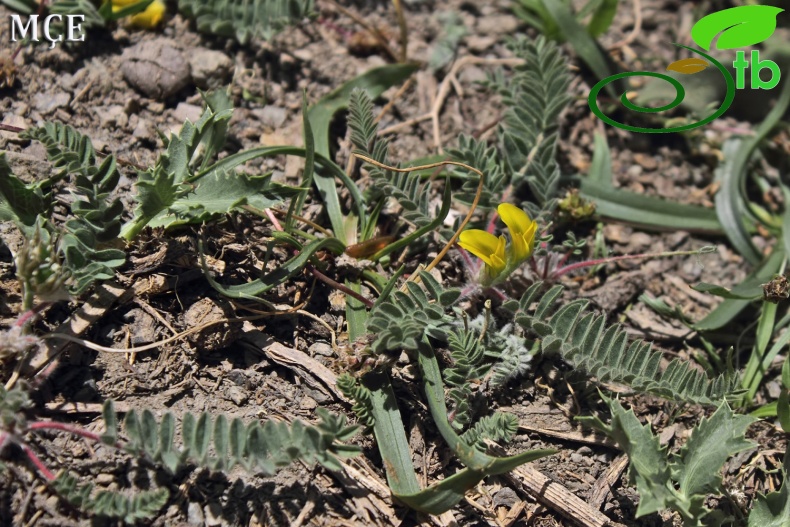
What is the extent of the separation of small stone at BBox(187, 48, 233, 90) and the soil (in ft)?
0.03

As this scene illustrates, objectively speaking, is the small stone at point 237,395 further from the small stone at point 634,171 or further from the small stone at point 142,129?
the small stone at point 634,171

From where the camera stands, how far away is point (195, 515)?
95.4 inches

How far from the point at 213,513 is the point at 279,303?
0.83 metres

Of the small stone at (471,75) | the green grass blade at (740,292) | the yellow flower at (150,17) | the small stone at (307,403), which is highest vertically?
the yellow flower at (150,17)

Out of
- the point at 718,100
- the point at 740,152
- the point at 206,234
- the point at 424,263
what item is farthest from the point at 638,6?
the point at 206,234

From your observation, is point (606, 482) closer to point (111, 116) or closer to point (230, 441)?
point (230, 441)

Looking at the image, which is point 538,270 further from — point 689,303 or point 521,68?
Answer: point 521,68

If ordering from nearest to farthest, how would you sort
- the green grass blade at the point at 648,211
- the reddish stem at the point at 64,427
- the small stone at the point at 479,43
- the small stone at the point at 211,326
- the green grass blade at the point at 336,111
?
1. the reddish stem at the point at 64,427
2. the small stone at the point at 211,326
3. the green grass blade at the point at 336,111
4. the green grass blade at the point at 648,211
5. the small stone at the point at 479,43

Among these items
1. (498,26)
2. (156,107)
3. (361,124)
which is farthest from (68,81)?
(498,26)

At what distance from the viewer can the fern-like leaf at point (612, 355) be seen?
2754mm

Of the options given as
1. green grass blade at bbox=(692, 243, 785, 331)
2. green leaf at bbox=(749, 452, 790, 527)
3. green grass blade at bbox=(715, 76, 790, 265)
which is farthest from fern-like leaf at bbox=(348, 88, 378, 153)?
green leaf at bbox=(749, 452, 790, 527)

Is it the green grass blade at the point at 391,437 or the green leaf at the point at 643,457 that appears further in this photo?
the green grass blade at the point at 391,437

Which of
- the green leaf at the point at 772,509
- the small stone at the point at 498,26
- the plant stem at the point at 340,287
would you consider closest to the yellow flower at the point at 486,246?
the plant stem at the point at 340,287

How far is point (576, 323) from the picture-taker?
9.30 ft
